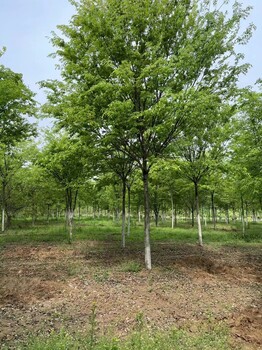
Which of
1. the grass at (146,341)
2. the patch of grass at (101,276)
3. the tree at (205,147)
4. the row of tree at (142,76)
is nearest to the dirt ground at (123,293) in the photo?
the patch of grass at (101,276)

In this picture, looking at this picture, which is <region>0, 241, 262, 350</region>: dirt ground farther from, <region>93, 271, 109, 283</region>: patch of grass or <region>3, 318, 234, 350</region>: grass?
<region>3, 318, 234, 350</region>: grass

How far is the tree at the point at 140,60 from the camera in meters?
9.58

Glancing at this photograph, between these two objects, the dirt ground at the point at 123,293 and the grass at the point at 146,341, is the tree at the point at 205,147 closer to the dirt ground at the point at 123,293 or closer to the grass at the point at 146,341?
the dirt ground at the point at 123,293

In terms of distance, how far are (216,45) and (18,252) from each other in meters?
13.4

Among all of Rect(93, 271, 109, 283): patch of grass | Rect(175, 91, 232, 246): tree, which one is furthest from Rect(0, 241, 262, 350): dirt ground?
Rect(175, 91, 232, 246): tree

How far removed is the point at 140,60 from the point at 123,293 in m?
8.09

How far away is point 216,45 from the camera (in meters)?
10.0

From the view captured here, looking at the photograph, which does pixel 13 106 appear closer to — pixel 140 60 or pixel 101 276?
pixel 140 60

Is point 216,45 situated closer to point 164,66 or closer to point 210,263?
point 164,66

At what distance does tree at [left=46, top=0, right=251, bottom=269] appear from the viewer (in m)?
9.58

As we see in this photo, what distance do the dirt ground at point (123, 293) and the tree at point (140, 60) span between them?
2175 millimetres

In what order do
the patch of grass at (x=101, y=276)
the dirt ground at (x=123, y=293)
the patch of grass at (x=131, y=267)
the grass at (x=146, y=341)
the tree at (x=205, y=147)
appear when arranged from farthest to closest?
the tree at (x=205, y=147), the patch of grass at (x=131, y=267), the patch of grass at (x=101, y=276), the dirt ground at (x=123, y=293), the grass at (x=146, y=341)

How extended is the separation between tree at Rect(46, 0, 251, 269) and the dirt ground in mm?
2175

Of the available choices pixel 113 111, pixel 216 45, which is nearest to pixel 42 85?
pixel 113 111
